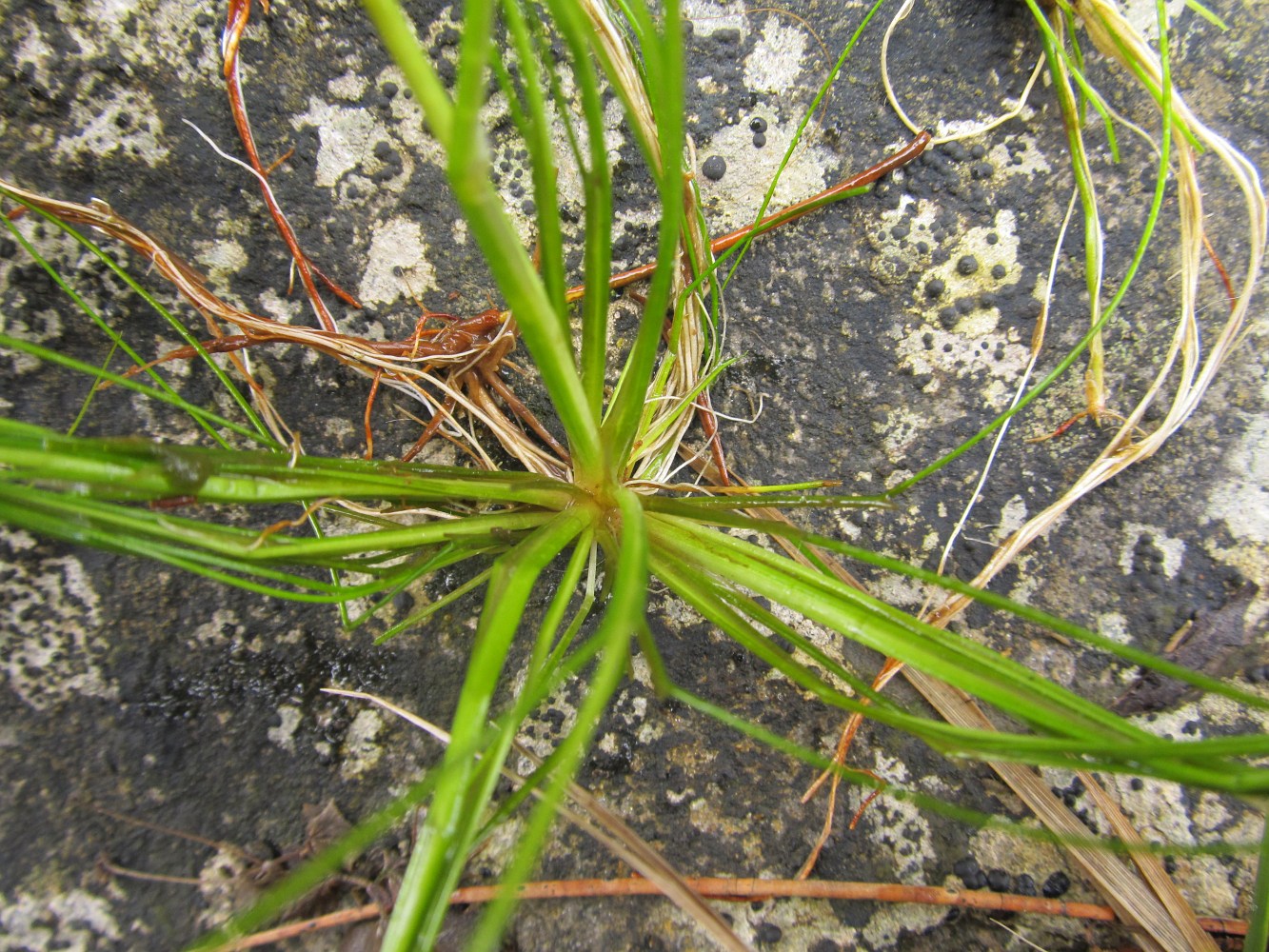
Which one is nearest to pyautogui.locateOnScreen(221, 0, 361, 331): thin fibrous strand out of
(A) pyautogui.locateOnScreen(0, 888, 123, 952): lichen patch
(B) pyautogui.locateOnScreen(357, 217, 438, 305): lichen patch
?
(B) pyautogui.locateOnScreen(357, 217, 438, 305): lichen patch

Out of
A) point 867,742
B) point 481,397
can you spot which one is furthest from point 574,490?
point 867,742

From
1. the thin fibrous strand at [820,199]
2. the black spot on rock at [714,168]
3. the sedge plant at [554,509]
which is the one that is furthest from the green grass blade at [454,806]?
the black spot on rock at [714,168]

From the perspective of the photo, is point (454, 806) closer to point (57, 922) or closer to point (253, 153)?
point (57, 922)

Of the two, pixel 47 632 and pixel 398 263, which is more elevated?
pixel 398 263

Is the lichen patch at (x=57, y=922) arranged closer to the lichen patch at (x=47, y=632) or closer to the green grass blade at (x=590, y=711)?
the lichen patch at (x=47, y=632)

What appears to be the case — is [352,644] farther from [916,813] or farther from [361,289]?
[916,813]

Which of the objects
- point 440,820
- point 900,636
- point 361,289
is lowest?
point 440,820

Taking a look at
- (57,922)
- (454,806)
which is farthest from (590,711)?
(57,922)

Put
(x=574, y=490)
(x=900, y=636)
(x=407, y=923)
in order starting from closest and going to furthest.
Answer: (x=407, y=923) → (x=900, y=636) → (x=574, y=490)
